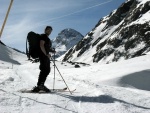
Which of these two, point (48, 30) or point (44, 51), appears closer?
point (44, 51)

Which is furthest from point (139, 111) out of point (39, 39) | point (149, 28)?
point (149, 28)

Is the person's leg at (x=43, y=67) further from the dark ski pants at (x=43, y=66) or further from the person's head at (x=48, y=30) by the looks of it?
the person's head at (x=48, y=30)

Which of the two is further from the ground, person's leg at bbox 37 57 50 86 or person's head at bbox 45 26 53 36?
person's head at bbox 45 26 53 36

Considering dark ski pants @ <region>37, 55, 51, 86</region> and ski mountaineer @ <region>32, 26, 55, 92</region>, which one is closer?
ski mountaineer @ <region>32, 26, 55, 92</region>

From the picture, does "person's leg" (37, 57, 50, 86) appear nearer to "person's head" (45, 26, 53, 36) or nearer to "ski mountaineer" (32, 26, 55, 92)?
"ski mountaineer" (32, 26, 55, 92)

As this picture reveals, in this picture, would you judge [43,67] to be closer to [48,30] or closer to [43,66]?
[43,66]

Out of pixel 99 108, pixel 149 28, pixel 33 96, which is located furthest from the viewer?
pixel 149 28

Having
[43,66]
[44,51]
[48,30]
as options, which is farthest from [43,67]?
[48,30]

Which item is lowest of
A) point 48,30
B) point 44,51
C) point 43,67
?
point 43,67

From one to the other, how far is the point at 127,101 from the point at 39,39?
3.72 meters

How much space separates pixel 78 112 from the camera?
790 centimetres

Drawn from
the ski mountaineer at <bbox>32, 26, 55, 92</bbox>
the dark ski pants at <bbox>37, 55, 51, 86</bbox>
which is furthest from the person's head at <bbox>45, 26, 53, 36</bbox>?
the dark ski pants at <bbox>37, 55, 51, 86</bbox>

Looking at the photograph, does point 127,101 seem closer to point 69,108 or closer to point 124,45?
point 69,108

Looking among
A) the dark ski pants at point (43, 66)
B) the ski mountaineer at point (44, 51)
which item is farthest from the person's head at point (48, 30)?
the dark ski pants at point (43, 66)
